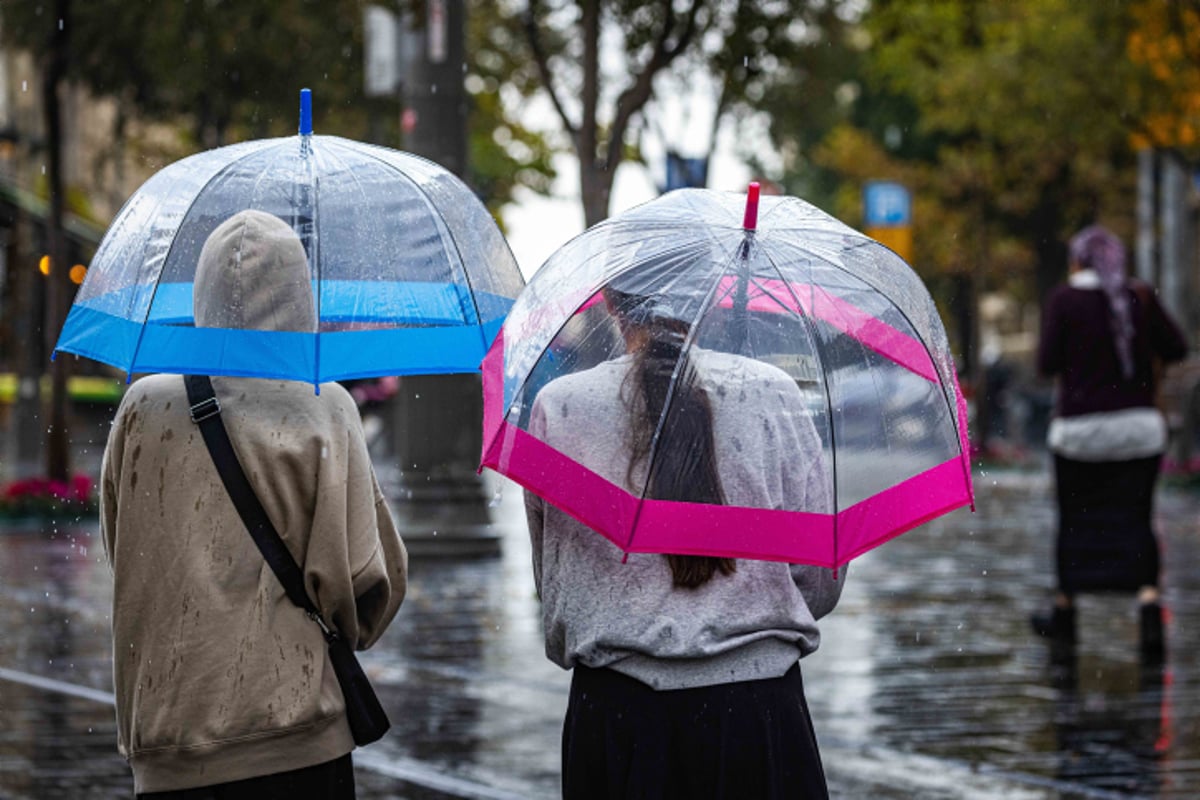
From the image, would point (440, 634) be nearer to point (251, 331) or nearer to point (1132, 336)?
point (1132, 336)

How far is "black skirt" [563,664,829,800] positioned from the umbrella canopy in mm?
306

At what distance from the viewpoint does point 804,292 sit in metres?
3.64

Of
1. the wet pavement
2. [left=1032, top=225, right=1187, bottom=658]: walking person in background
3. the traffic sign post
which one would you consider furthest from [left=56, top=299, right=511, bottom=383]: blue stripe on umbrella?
the traffic sign post

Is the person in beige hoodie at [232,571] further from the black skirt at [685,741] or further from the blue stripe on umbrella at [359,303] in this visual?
the black skirt at [685,741]

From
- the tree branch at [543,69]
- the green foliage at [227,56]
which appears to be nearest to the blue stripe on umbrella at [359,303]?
the tree branch at [543,69]

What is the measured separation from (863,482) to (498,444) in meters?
0.65

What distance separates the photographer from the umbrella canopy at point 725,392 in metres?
3.53

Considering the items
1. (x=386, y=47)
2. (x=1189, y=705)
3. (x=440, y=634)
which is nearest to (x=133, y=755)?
(x=1189, y=705)

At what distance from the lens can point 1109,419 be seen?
952cm

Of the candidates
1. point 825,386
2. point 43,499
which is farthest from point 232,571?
point 43,499

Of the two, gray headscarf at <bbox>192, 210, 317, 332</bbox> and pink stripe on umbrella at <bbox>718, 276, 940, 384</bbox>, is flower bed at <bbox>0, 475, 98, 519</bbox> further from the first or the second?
pink stripe on umbrella at <bbox>718, 276, 940, 384</bbox>

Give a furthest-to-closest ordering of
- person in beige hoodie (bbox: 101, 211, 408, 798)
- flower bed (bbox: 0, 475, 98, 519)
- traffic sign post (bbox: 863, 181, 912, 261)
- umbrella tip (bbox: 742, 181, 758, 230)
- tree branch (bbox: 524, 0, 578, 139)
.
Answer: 1. traffic sign post (bbox: 863, 181, 912, 261)
2. flower bed (bbox: 0, 475, 98, 519)
3. tree branch (bbox: 524, 0, 578, 139)
4. person in beige hoodie (bbox: 101, 211, 408, 798)
5. umbrella tip (bbox: 742, 181, 758, 230)

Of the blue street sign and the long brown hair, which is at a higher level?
the blue street sign

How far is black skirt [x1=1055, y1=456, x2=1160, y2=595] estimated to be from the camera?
959 cm
